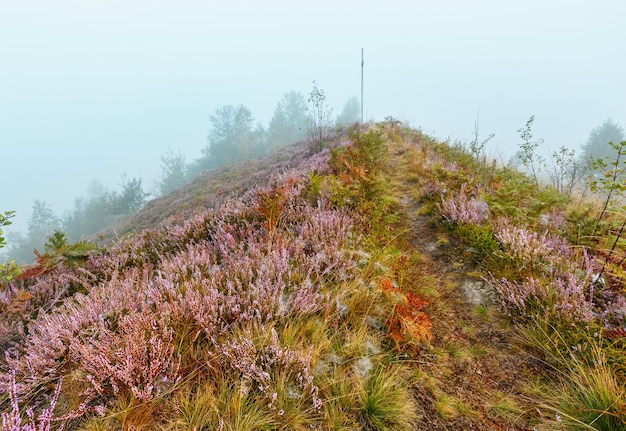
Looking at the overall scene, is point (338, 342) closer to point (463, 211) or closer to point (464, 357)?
point (464, 357)

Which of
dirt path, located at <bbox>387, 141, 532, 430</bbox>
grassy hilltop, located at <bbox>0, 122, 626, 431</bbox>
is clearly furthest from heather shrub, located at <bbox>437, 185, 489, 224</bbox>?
dirt path, located at <bbox>387, 141, 532, 430</bbox>

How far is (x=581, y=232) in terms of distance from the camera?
12.5ft

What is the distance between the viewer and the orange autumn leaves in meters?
2.34

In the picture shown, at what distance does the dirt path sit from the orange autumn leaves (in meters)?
0.16

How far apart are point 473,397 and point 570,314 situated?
109cm

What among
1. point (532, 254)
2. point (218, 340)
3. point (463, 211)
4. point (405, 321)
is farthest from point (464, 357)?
point (463, 211)

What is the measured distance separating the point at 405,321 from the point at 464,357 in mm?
594

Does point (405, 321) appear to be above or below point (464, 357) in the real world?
above

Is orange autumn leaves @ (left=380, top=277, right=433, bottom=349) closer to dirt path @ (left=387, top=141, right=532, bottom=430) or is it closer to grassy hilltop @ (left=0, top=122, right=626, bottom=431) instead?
grassy hilltop @ (left=0, top=122, right=626, bottom=431)

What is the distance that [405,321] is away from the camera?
2369 mm

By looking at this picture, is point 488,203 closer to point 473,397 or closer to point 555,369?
point 555,369

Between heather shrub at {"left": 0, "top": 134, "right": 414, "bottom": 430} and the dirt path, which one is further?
the dirt path

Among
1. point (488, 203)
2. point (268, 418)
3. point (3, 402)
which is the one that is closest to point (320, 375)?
point (268, 418)

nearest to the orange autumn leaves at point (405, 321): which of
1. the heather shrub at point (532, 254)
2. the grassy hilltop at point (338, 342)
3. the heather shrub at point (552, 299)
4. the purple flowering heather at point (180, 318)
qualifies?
the grassy hilltop at point (338, 342)
